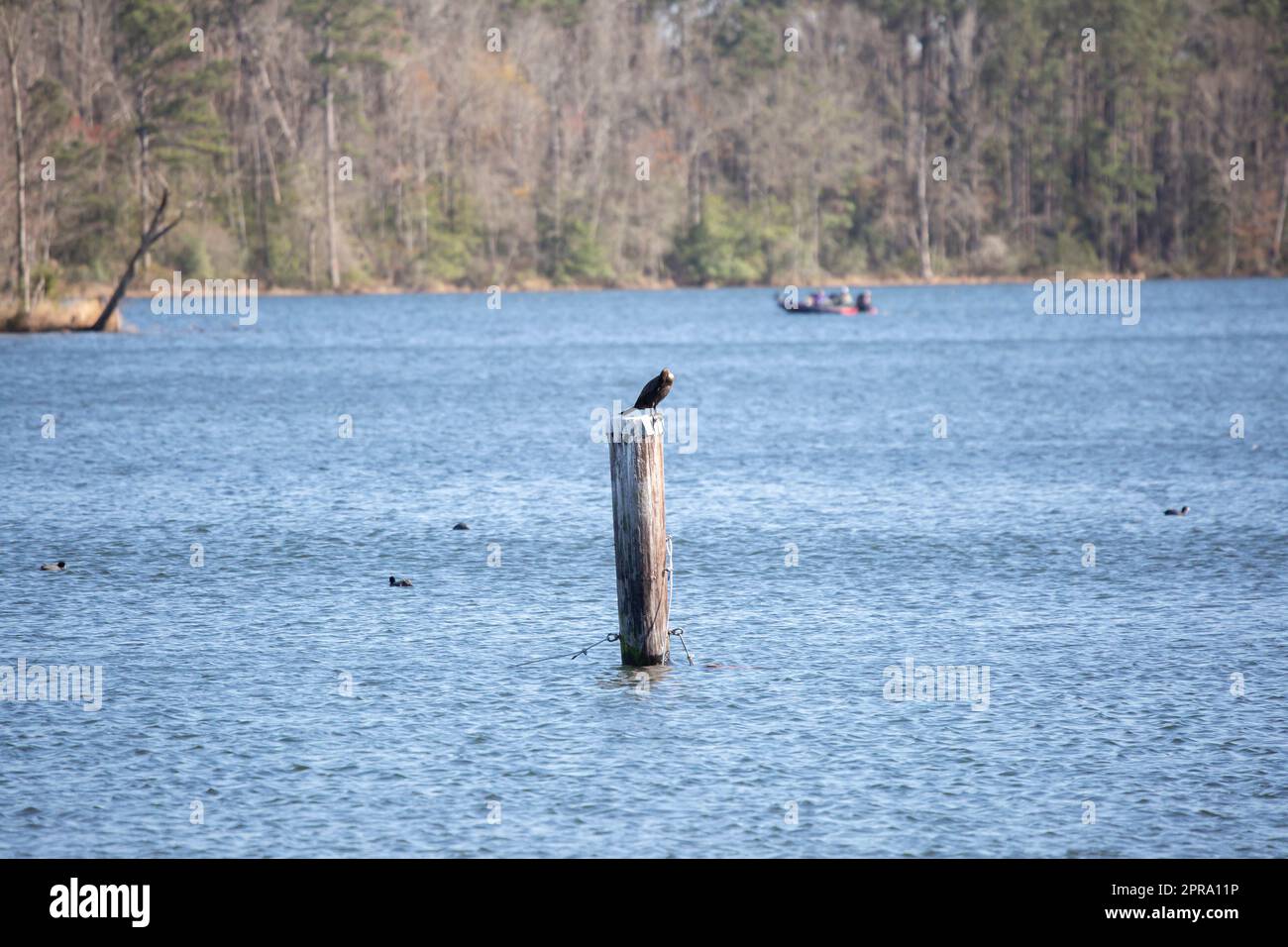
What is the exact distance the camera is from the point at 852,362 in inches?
2842

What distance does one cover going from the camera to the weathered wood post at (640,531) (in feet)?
53.5

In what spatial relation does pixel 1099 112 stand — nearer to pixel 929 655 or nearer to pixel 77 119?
pixel 77 119

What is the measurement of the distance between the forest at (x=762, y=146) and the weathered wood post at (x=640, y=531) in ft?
353

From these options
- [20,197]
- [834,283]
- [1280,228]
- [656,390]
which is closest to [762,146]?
[834,283]

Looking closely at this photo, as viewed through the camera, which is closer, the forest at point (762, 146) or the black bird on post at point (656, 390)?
the black bird on post at point (656, 390)

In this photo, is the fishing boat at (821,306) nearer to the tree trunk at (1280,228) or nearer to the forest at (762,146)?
the forest at (762,146)

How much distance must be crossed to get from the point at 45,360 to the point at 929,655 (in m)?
54.9

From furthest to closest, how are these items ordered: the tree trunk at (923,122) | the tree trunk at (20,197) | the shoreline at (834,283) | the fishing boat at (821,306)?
the shoreline at (834,283) → the tree trunk at (923,122) → the fishing boat at (821,306) → the tree trunk at (20,197)

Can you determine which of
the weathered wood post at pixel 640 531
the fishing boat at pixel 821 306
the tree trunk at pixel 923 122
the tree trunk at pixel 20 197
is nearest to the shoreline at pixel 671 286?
the tree trunk at pixel 923 122

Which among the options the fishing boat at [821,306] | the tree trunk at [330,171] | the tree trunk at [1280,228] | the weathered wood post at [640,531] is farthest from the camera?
the tree trunk at [1280,228]

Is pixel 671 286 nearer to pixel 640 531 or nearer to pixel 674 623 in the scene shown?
pixel 674 623

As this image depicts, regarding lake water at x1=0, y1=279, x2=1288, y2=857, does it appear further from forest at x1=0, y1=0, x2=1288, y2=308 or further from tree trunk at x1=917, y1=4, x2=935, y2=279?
tree trunk at x1=917, y1=4, x2=935, y2=279

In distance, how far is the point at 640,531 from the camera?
651 inches

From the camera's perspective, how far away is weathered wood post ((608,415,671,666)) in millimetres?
16312
